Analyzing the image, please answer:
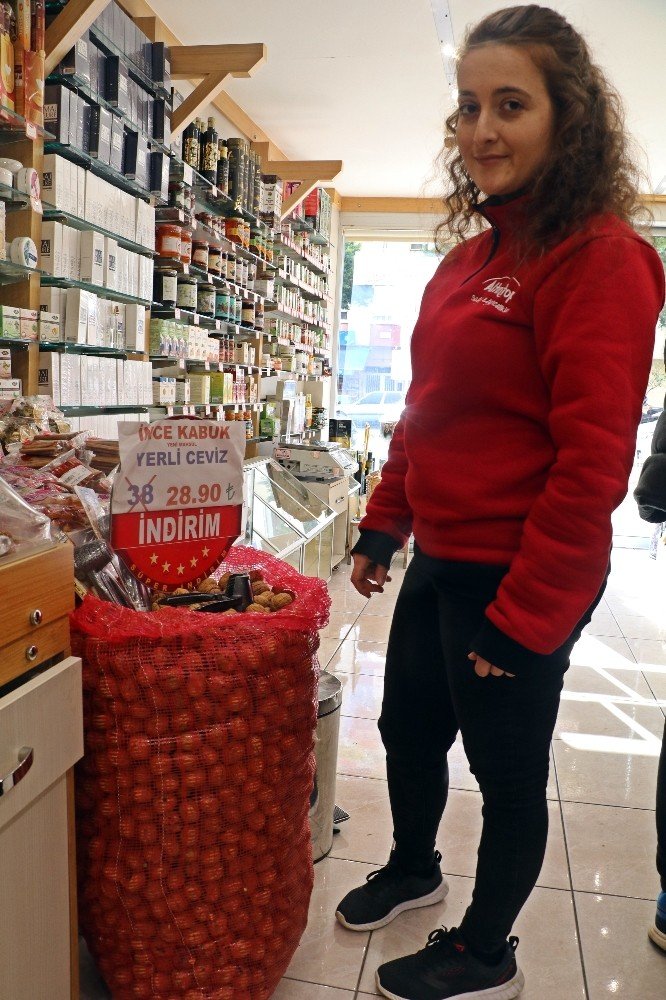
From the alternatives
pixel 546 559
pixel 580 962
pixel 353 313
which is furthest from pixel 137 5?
pixel 353 313

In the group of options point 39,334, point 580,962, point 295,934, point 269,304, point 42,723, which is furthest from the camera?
point 269,304

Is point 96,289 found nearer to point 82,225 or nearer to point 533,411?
point 82,225

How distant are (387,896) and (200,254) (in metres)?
3.44

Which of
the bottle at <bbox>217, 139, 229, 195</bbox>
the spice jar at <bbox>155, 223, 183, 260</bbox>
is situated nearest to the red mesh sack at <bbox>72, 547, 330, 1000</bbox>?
the spice jar at <bbox>155, 223, 183, 260</bbox>

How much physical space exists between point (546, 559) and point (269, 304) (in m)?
4.80

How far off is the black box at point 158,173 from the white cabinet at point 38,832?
2890 mm

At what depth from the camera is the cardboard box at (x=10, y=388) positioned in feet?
8.57

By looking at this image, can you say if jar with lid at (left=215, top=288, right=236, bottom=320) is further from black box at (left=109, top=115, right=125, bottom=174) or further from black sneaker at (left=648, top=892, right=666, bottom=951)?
black sneaker at (left=648, top=892, right=666, bottom=951)

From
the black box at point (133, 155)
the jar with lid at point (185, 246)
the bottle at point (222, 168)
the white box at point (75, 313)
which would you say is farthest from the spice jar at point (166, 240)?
the white box at point (75, 313)

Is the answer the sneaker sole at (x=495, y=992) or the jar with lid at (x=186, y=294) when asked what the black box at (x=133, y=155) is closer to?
the jar with lid at (x=186, y=294)

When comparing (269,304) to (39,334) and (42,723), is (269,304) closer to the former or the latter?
(39,334)

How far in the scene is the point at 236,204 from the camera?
457 cm

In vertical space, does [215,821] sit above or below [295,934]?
above

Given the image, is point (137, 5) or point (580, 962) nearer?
point (580, 962)
